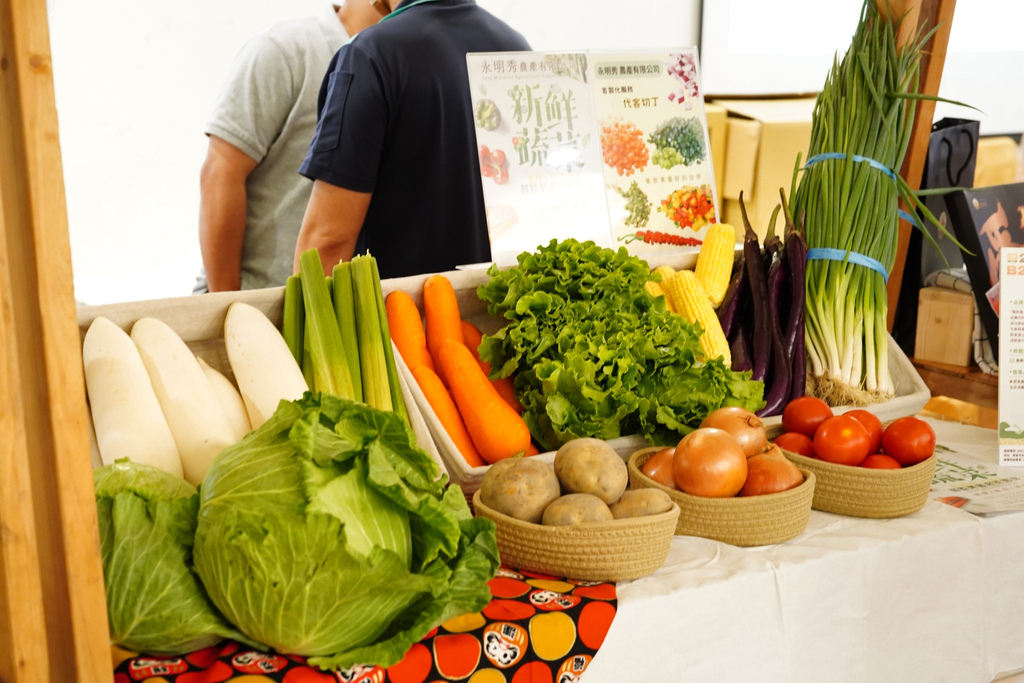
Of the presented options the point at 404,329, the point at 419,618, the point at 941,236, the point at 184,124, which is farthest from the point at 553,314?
the point at 184,124

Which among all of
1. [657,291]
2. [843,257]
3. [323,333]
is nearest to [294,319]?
[323,333]

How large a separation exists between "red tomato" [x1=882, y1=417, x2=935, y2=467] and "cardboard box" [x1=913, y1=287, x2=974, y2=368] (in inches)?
36.5

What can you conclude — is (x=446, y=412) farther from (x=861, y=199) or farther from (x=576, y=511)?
(x=861, y=199)

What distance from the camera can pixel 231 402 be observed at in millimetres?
1521

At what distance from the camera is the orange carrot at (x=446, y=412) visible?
1650mm

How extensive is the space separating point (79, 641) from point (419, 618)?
1.23 ft

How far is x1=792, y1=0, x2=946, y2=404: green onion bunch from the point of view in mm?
2055

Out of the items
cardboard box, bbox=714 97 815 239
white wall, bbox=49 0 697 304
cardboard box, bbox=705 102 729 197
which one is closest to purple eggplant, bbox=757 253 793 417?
cardboard box, bbox=714 97 815 239

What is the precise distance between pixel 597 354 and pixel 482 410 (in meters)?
0.25

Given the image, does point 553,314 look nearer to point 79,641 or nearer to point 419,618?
point 419,618

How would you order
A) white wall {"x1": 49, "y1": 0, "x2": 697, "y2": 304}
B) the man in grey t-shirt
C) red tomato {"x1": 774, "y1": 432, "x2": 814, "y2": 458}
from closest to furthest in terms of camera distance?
red tomato {"x1": 774, "y1": 432, "x2": 814, "y2": 458}, the man in grey t-shirt, white wall {"x1": 49, "y1": 0, "x2": 697, "y2": 304}

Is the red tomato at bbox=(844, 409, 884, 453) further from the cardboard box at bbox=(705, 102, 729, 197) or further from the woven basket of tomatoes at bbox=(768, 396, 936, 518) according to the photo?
the cardboard box at bbox=(705, 102, 729, 197)

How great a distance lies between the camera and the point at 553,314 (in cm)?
174

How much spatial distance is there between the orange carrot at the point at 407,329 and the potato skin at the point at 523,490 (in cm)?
46
